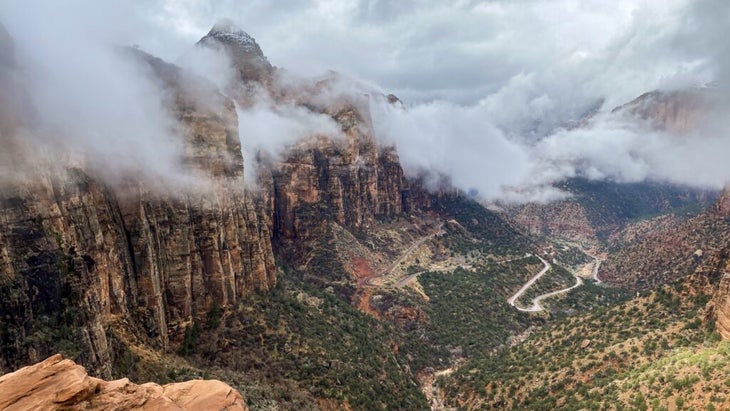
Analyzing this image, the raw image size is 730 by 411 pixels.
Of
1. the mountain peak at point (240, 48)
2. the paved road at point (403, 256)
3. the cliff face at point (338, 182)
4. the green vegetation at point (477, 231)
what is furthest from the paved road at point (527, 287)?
the mountain peak at point (240, 48)

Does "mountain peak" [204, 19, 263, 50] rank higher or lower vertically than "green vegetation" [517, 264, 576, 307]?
higher

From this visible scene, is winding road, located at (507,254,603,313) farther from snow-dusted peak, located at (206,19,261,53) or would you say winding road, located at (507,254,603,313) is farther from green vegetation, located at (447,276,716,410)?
snow-dusted peak, located at (206,19,261,53)

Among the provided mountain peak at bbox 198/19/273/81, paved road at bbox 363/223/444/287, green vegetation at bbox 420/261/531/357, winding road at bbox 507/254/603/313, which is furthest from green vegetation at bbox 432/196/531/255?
mountain peak at bbox 198/19/273/81

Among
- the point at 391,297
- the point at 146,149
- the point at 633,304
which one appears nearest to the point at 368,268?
the point at 391,297

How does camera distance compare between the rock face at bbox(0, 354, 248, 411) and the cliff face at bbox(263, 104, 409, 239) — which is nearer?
the rock face at bbox(0, 354, 248, 411)

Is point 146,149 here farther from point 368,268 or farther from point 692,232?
point 692,232
